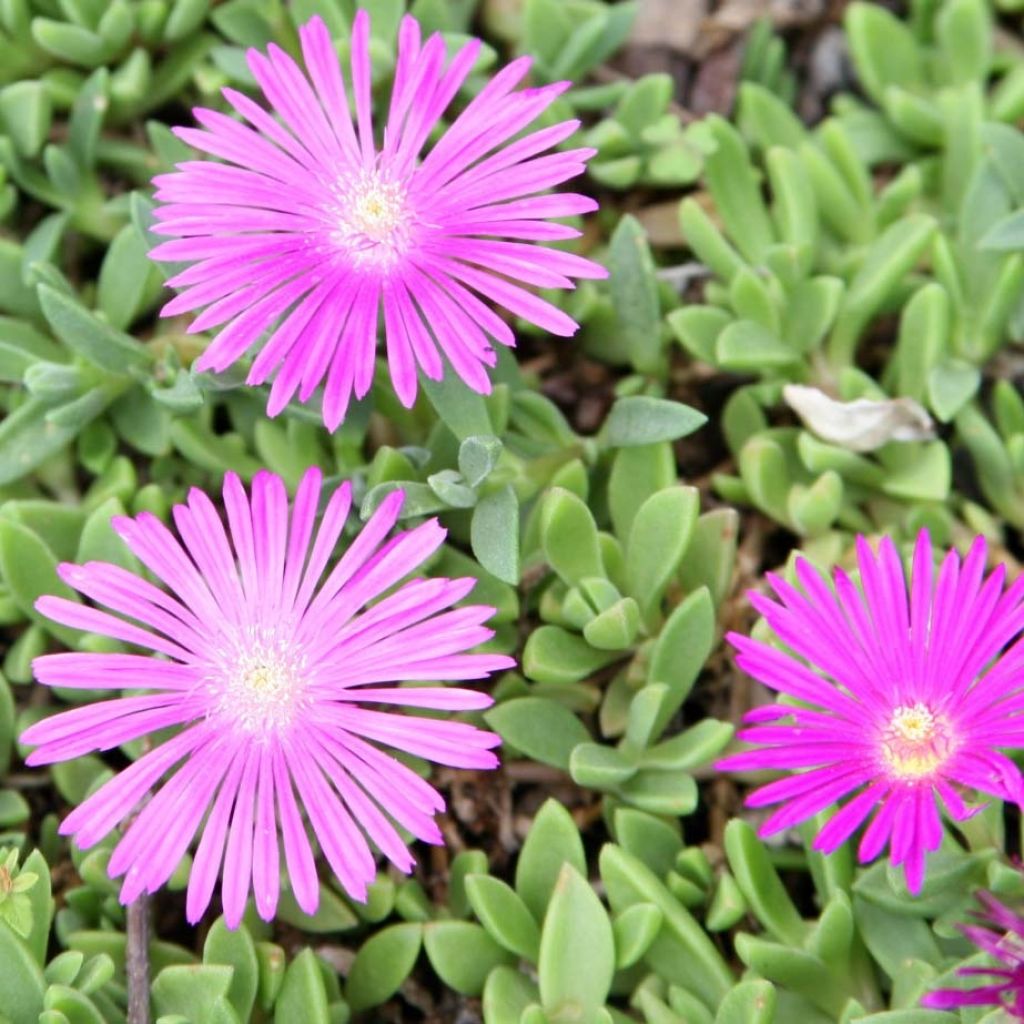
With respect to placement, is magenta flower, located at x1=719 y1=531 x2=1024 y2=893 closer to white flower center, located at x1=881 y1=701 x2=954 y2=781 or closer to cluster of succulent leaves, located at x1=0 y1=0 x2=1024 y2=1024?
white flower center, located at x1=881 y1=701 x2=954 y2=781

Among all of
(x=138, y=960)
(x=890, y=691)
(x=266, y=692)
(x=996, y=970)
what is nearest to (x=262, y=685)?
(x=266, y=692)

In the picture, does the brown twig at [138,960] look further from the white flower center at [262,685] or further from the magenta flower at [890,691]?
the magenta flower at [890,691]

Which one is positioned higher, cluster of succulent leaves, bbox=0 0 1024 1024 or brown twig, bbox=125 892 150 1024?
cluster of succulent leaves, bbox=0 0 1024 1024

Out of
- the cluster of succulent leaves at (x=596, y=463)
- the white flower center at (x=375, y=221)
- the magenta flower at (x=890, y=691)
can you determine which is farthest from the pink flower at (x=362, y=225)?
the magenta flower at (x=890, y=691)

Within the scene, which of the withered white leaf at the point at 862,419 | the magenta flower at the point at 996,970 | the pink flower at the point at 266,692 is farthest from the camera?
the withered white leaf at the point at 862,419

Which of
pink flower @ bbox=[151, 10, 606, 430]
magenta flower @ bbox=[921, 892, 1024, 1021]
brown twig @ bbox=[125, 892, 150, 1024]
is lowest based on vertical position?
brown twig @ bbox=[125, 892, 150, 1024]

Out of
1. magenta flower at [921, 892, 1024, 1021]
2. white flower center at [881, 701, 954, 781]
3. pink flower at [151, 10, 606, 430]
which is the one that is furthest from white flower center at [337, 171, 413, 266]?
magenta flower at [921, 892, 1024, 1021]

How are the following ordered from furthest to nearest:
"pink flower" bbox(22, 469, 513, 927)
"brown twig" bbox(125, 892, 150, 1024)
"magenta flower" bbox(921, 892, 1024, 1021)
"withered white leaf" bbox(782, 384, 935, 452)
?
1. "withered white leaf" bbox(782, 384, 935, 452)
2. "brown twig" bbox(125, 892, 150, 1024)
3. "pink flower" bbox(22, 469, 513, 927)
4. "magenta flower" bbox(921, 892, 1024, 1021)
